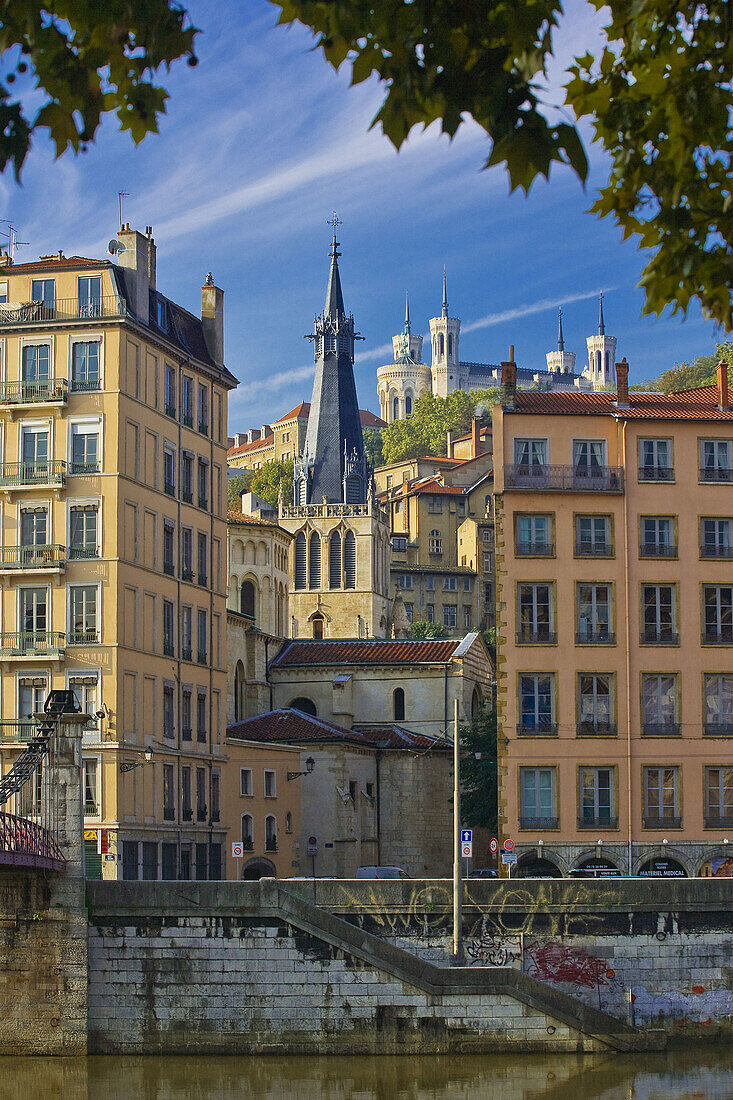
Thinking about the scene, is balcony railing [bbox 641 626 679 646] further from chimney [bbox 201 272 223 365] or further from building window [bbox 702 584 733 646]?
chimney [bbox 201 272 223 365]

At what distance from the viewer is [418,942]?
4500 centimetres

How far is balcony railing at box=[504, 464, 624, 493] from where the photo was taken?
5712 cm

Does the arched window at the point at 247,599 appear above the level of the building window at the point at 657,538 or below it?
above

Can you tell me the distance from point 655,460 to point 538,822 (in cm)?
1294

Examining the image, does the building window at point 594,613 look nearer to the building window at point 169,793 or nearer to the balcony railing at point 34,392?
the building window at point 169,793

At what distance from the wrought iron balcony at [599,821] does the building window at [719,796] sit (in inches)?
119

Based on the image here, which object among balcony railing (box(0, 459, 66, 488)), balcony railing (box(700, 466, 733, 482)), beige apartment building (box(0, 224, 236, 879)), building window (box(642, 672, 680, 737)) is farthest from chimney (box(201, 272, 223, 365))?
building window (box(642, 672, 680, 737))

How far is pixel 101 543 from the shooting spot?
56.7 m

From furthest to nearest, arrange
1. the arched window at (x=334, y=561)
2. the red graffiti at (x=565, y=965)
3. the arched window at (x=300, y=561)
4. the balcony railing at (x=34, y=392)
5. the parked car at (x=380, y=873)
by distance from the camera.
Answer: the arched window at (x=300, y=561)
the arched window at (x=334, y=561)
the parked car at (x=380, y=873)
the balcony railing at (x=34, y=392)
the red graffiti at (x=565, y=965)

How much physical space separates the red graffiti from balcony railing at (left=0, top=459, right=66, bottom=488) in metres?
23.5

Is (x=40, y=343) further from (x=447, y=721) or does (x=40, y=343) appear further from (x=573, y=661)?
(x=447, y=721)

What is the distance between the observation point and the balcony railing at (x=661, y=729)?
182ft

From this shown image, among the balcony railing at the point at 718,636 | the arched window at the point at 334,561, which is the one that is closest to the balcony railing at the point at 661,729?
the balcony railing at the point at 718,636

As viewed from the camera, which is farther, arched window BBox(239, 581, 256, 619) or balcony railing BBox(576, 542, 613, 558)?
arched window BBox(239, 581, 256, 619)
